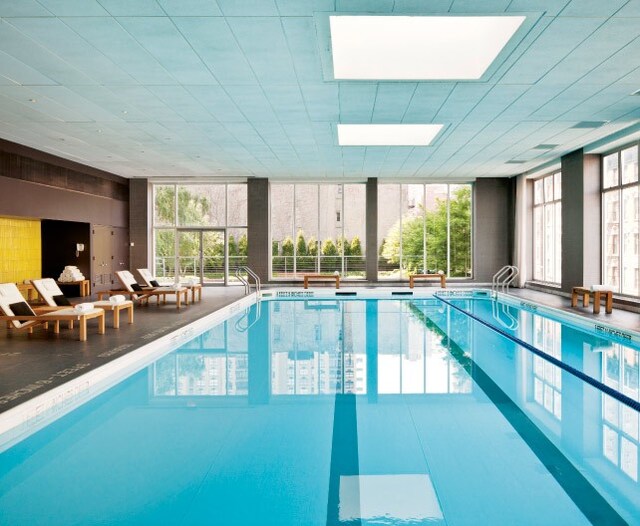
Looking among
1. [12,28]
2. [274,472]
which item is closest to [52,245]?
[12,28]

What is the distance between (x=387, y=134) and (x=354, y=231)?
676 cm

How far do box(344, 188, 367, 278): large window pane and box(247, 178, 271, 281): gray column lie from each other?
2.58m

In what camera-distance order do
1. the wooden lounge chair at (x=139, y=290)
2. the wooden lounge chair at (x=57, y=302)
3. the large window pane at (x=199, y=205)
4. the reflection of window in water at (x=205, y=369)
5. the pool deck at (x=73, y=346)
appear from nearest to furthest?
the pool deck at (x=73, y=346) → the reflection of window in water at (x=205, y=369) → the wooden lounge chair at (x=57, y=302) → the wooden lounge chair at (x=139, y=290) → the large window pane at (x=199, y=205)

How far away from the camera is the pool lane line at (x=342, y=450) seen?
274 cm

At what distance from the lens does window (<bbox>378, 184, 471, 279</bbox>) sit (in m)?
16.1

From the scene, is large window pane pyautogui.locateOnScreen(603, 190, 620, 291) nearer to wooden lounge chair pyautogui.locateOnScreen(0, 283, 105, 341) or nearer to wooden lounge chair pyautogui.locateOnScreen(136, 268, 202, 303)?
wooden lounge chair pyautogui.locateOnScreen(136, 268, 202, 303)

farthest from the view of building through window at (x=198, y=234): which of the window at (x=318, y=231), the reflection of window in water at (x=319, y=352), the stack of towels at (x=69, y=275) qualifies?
the reflection of window in water at (x=319, y=352)

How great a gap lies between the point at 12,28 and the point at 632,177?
34.4ft

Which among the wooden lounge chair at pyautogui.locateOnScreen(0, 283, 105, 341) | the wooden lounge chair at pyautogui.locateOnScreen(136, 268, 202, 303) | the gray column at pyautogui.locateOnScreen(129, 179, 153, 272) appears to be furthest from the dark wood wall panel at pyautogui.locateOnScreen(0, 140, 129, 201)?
the wooden lounge chair at pyautogui.locateOnScreen(0, 283, 105, 341)

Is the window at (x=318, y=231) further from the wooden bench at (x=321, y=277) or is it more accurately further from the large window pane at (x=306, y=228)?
the wooden bench at (x=321, y=277)

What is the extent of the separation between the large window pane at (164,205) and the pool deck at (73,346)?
5.94 m

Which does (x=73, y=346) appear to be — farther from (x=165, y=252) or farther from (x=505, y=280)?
(x=505, y=280)

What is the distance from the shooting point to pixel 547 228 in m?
14.2

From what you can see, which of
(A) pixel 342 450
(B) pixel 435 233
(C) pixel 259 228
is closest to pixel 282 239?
(C) pixel 259 228
